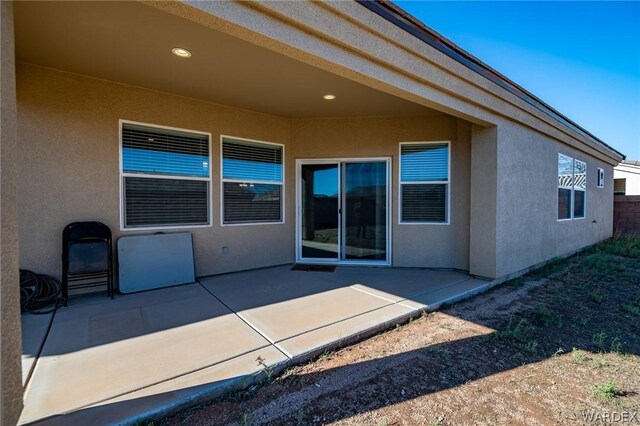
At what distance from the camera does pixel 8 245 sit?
1.58 m

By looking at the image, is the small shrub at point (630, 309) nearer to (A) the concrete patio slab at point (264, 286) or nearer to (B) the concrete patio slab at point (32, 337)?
(A) the concrete patio slab at point (264, 286)

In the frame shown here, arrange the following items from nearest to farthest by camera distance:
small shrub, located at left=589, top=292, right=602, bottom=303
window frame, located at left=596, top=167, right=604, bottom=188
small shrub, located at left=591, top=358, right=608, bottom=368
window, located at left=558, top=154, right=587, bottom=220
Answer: small shrub, located at left=591, top=358, right=608, bottom=368, small shrub, located at left=589, top=292, right=602, bottom=303, window, located at left=558, top=154, right=587, bottom=220, window frame, located at left=596, top=167, right=604, bottom=188

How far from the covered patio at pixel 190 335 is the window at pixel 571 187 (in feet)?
13.7

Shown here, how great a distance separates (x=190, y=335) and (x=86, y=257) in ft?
7.33

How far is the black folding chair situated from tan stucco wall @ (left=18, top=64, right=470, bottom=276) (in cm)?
18

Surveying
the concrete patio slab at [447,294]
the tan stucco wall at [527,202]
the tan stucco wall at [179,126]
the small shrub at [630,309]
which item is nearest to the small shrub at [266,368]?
the concrete patio slab at [447,294]

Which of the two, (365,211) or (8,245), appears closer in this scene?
(8,245)

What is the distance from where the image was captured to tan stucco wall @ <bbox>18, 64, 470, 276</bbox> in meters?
3.87

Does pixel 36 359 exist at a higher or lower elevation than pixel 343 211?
lower

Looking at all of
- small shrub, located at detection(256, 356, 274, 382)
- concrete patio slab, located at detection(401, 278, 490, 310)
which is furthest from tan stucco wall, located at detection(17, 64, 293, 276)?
concrete patio slab, located at detection(401, 278, 490, 310)

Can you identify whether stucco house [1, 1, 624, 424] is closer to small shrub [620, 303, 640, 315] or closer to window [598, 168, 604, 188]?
small shrub [620, 303, 640, 315]

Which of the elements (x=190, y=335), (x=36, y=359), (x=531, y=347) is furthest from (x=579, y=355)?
(x=36, y=359)

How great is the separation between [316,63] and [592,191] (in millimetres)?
10261

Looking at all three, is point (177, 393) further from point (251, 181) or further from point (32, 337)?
point (251, 181)
